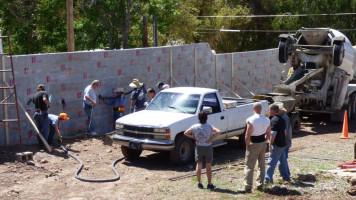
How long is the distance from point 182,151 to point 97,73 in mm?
5204

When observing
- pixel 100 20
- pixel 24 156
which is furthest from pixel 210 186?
pixel 100 20

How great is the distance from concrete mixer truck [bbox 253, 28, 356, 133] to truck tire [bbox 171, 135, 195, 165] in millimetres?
6462

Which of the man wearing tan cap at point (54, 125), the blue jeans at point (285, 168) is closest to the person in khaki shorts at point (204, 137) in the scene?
the blue jeans at point (285, 168)

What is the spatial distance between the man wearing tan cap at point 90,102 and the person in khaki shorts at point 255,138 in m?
6.57

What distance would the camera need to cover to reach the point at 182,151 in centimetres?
1311

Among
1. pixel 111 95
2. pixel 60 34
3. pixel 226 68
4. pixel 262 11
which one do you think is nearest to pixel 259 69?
pixel 226 68

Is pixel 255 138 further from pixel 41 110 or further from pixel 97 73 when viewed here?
pixel 97 73

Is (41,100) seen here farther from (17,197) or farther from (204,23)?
(204,23)

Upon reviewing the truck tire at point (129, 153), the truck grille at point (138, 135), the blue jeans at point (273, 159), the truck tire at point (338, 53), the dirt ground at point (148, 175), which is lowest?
the dirt ground at point (148, 175)

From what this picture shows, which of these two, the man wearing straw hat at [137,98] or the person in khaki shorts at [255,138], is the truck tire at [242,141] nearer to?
the man wearing straw hat at [137,98]

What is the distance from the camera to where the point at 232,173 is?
40.2 ft

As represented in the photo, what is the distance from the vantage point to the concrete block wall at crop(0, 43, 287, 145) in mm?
14883

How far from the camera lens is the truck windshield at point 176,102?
44.8 ft

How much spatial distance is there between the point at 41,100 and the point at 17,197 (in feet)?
13.0
